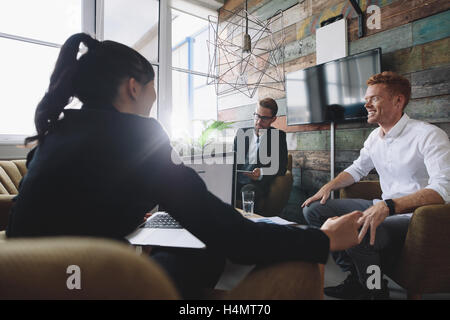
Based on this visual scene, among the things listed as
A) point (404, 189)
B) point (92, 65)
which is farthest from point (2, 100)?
point (404, 189)

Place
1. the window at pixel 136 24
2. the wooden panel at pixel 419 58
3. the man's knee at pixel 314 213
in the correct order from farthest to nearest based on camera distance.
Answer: the window at pixel 136 24, the wooden panel at pixel 419 58, the man's knee at pixel 314 213

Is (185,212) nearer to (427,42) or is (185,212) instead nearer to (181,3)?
(427,42)

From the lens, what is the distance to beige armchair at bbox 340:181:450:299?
1.21 m

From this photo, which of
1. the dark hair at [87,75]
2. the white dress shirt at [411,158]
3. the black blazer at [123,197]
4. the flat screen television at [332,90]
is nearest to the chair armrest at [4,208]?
the dark hair at [87,75]

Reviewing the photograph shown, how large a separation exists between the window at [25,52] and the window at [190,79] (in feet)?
5.48

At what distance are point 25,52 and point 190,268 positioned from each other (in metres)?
3.62

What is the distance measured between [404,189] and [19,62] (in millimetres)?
4005

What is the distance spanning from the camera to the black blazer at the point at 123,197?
60cm

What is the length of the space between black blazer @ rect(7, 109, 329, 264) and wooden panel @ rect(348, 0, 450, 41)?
98.2 inches

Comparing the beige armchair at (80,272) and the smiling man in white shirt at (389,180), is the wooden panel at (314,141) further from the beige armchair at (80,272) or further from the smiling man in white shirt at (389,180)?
the beige armchair at (80,272)

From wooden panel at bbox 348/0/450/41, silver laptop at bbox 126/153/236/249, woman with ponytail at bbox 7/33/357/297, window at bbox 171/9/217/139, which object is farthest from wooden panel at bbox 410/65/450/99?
window at bbox 171/9/217/139

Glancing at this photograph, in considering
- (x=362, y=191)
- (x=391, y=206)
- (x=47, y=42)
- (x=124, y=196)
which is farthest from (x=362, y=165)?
(x=47, y=42)

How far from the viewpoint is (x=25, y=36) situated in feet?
10.4

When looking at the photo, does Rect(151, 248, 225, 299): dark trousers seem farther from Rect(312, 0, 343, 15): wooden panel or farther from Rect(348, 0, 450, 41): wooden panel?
Rect(312, 0, 343, 15): wooden panel
